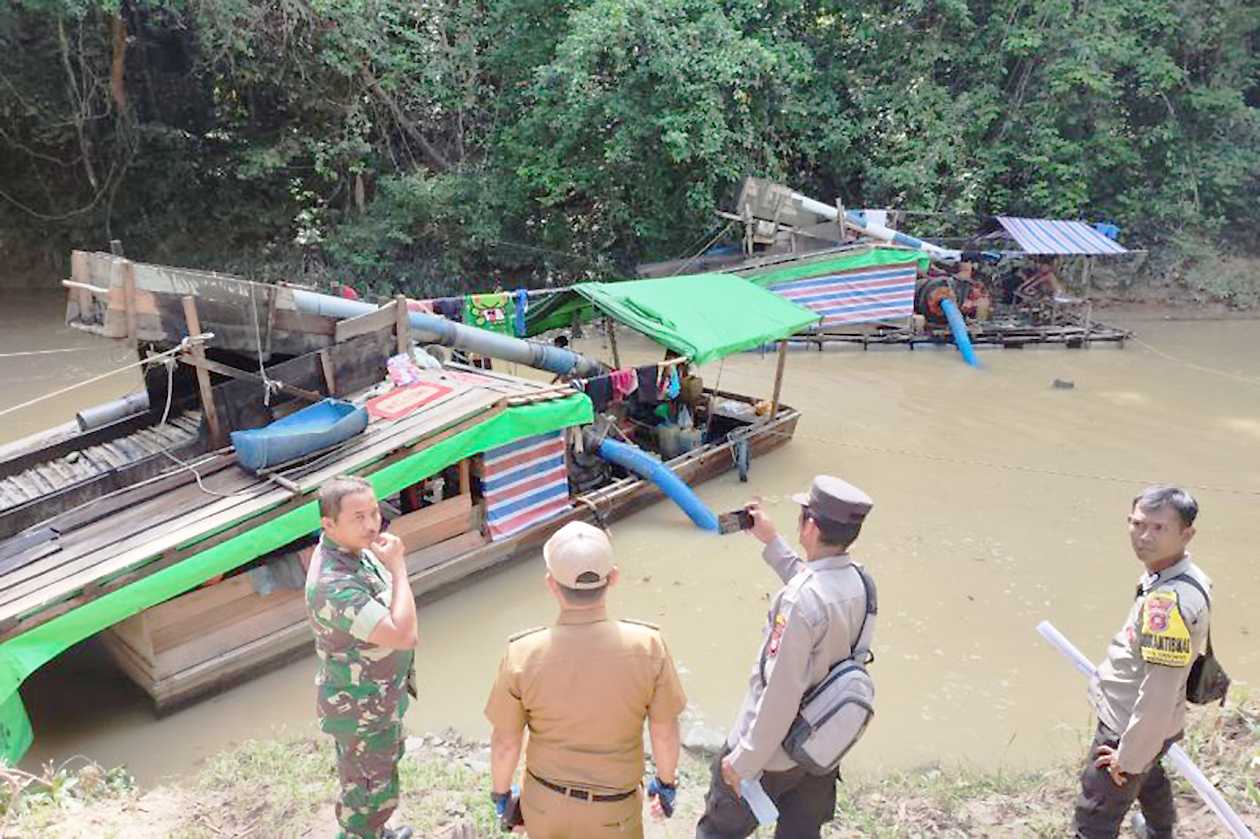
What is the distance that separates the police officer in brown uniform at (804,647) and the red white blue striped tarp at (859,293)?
13.0m

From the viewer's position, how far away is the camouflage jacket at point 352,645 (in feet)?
10.7

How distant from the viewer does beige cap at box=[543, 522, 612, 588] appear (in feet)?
8.40

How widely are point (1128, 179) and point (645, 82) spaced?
12.0 m

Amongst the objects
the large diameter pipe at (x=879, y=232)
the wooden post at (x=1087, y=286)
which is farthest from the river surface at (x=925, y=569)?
the large diameter pipe at (x=879, y=232)

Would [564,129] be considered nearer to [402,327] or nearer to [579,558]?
[402,327]

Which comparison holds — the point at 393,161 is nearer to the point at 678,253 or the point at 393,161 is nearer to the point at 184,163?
the point at 184,163

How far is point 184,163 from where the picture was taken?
61.8ft

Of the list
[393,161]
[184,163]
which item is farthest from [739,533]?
[184,163]

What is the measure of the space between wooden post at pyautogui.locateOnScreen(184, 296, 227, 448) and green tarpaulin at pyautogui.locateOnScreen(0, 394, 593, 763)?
48.9 inches

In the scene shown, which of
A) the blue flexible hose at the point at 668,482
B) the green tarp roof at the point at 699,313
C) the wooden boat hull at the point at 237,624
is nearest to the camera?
the wooden boat hull at the point at 237,624

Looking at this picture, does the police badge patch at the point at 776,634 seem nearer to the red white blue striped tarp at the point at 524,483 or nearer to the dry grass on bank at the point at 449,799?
the dry grass on bank at the point at 449,799

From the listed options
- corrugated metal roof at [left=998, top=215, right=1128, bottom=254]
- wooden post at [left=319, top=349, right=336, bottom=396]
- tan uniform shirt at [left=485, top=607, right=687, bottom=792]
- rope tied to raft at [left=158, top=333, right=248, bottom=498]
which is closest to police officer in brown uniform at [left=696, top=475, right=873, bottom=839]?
tan uniform shirt at [left=485, top=607, right=687, bottom=792]

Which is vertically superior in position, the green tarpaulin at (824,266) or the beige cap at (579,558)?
the beige cap at (579,558)

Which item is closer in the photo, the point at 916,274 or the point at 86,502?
the point at 86,502
